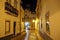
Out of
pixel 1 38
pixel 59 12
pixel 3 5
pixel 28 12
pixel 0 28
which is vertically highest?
pixel 28 12

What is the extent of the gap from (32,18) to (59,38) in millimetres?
38054

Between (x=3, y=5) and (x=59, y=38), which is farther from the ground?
(x=3, y=5)

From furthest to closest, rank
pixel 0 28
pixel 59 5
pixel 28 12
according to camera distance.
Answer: pixel 28 12
pixel 0 28
pixel 59 5

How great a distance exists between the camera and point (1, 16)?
9.40 metres

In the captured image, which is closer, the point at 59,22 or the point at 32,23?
the point at 59,22

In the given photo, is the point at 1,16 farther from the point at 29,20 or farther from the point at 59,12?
the point at 29,20

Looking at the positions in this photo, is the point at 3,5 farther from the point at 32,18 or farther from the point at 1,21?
the point at 32,18

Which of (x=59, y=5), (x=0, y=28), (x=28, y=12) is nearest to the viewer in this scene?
(x=59, y=5)

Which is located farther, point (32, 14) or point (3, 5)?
point (32, 14)

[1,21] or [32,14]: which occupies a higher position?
[32,14]

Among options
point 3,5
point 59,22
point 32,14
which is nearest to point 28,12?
point 32,14

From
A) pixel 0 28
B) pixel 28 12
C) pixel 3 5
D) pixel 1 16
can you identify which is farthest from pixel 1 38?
pixel 28 12

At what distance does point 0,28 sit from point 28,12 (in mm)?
33180

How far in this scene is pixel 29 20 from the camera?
145 ft
